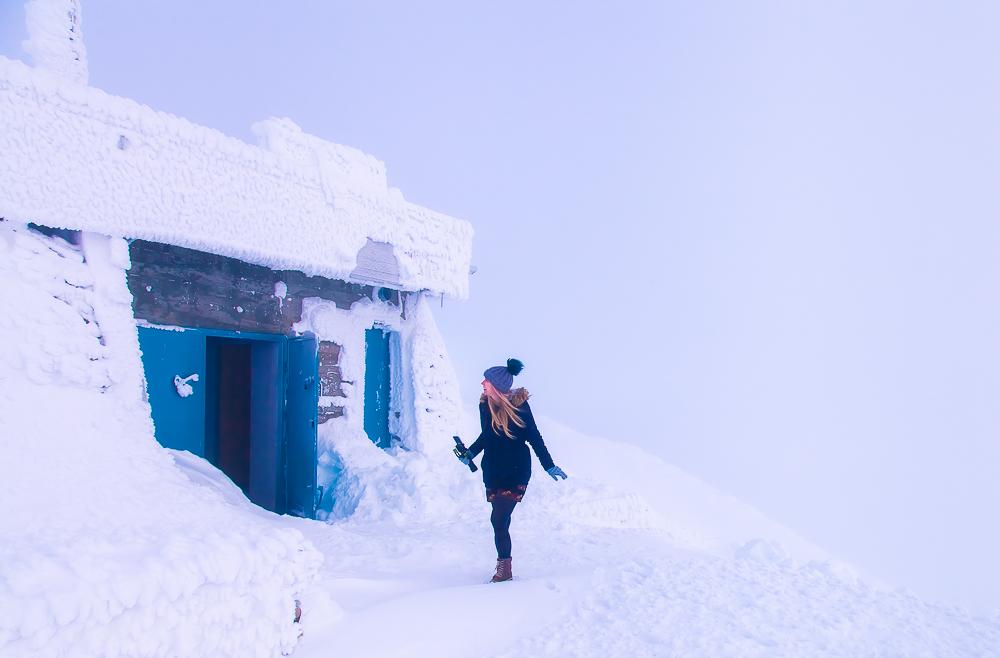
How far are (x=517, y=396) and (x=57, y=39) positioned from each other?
4669 mm

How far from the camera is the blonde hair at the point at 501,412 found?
179 inches

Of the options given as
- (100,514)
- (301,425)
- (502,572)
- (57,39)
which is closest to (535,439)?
(502,572)

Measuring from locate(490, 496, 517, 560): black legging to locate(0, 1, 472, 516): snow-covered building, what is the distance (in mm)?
3146

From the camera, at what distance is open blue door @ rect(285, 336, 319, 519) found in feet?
23.2

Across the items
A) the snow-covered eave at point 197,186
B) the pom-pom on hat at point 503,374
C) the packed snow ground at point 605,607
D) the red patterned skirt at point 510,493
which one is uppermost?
the snow-covered eave at point 197,186

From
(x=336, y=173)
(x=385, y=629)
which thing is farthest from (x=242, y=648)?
(x=336, y=173)

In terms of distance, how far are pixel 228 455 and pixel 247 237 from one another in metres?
3.26

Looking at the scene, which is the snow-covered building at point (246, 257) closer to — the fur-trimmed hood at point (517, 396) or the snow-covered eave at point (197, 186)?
the snow-covered eave at point (197, 186)

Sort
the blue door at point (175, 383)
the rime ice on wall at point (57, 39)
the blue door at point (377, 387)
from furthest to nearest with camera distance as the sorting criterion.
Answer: the blue door at point (377, 387) → the blue door at point (175, 383) → the rime ice on wall at point (57, 39)

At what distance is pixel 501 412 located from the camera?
4.55 meters

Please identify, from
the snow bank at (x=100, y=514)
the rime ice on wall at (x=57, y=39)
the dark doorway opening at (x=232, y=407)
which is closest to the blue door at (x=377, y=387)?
the dark doorway opening at (x=232, y=407)

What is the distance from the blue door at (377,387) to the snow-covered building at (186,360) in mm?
28

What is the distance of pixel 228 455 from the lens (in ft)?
27.6

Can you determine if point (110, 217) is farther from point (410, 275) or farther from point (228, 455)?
→ point (228, 455)
